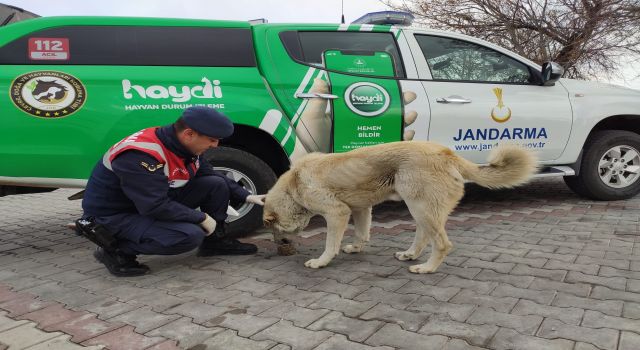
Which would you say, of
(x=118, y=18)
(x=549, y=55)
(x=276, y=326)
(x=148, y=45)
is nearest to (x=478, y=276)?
(x=276, y=326)

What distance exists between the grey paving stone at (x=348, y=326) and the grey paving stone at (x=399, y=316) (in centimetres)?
6

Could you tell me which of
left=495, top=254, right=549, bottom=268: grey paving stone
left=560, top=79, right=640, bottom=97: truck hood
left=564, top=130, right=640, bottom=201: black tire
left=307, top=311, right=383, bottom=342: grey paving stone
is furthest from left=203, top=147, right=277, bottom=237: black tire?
left=564, top=130, right=640, bottom=201: black tire

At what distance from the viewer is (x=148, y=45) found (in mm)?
3539

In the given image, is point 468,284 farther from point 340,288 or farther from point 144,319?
point 144,319

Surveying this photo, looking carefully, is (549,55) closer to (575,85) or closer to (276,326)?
(575,85)

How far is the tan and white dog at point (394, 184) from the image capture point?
9.05 ft

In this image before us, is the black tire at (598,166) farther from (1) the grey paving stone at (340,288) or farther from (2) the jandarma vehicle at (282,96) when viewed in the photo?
(1) the grey paving stone at (340,288)

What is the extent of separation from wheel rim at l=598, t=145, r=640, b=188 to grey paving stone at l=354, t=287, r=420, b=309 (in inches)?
147

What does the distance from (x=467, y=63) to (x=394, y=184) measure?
225 cm

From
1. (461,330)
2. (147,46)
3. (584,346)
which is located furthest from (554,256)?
(147,46)

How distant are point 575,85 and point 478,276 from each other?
10.5ft

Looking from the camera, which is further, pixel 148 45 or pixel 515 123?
pixel 515 123

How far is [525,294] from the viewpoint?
239cm

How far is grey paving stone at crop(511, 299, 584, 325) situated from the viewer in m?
2.06
